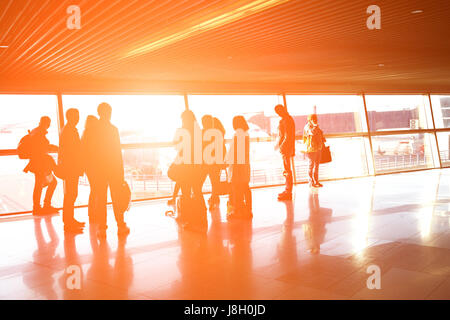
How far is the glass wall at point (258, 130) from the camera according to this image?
749 cm

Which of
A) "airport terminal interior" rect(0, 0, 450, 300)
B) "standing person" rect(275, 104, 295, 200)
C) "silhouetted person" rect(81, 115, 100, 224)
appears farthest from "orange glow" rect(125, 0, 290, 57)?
"standing person" rect(275, 104, 295, 200)

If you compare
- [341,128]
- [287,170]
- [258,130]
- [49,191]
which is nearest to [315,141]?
[258,130]

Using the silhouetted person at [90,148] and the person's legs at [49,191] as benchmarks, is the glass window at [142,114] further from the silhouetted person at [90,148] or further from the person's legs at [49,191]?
the silhouetted person at [90,148]

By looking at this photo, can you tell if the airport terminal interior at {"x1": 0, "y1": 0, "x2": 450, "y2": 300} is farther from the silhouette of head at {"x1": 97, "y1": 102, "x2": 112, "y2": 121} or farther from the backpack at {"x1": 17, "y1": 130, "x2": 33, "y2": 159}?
the backpack at {"x1": 17, "y1": 130, "x2": 33, "y2": 159}

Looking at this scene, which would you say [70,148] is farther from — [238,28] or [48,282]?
[238,28]

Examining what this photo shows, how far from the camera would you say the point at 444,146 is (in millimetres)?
13445

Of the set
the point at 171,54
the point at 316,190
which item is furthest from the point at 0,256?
the point at 316,190

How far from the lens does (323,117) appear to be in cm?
1109

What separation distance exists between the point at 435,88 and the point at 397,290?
1247cm

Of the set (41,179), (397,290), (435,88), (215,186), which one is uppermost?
(435,88)

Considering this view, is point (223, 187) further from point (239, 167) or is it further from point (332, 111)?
point (332, 111)

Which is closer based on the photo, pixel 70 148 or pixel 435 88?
pixel 70 148

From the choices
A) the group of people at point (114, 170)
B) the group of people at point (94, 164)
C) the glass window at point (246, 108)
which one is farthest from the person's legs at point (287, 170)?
the group of people at point (94, 164)

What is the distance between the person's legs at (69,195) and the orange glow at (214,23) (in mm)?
2049
